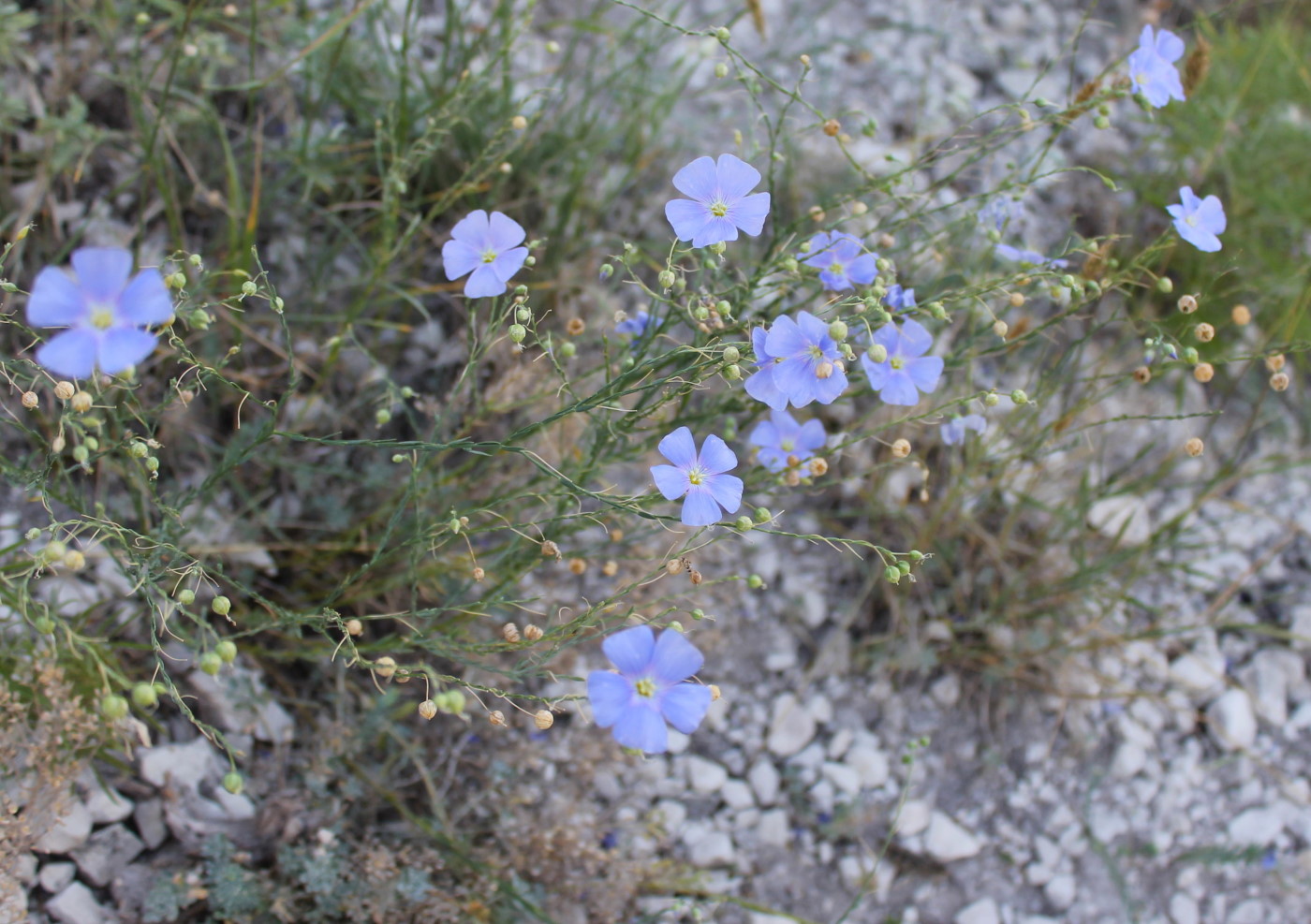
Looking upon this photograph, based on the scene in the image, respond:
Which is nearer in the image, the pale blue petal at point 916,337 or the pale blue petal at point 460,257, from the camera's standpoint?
the pale blue petal at point 460,257

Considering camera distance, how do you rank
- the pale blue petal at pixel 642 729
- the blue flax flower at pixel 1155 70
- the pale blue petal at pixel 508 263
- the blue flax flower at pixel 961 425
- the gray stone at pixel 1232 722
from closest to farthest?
the pale blue petal at pixel 642 729 → the pale blue petal at pixel 508 263 → the blue flax flower at pixel 1155 70 → the blue flax flower at pixel 961 425 → the gray stone at pixel 1232 722

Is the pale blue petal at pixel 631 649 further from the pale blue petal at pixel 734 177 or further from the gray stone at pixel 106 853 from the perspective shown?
the gray stone at pixel 106 853

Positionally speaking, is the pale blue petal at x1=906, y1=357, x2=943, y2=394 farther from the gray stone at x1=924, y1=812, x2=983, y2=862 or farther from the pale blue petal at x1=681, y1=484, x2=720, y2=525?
the gray stone at x1=924, y1=812, x2=983, y2=862

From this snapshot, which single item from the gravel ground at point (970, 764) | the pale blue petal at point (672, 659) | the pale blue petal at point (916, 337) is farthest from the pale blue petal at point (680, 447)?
the gravel ground at point (970, 764)

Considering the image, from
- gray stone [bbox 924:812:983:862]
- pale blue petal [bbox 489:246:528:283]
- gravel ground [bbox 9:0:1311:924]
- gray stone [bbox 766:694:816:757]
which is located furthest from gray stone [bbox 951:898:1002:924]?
pale blue petal [bbox 489:246:528:283]

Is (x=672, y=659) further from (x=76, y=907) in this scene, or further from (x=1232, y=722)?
(x=1232, y=722)

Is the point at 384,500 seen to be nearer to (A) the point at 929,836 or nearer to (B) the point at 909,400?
(B) the point at 909,400

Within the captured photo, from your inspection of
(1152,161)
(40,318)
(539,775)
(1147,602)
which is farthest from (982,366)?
(40,318)
